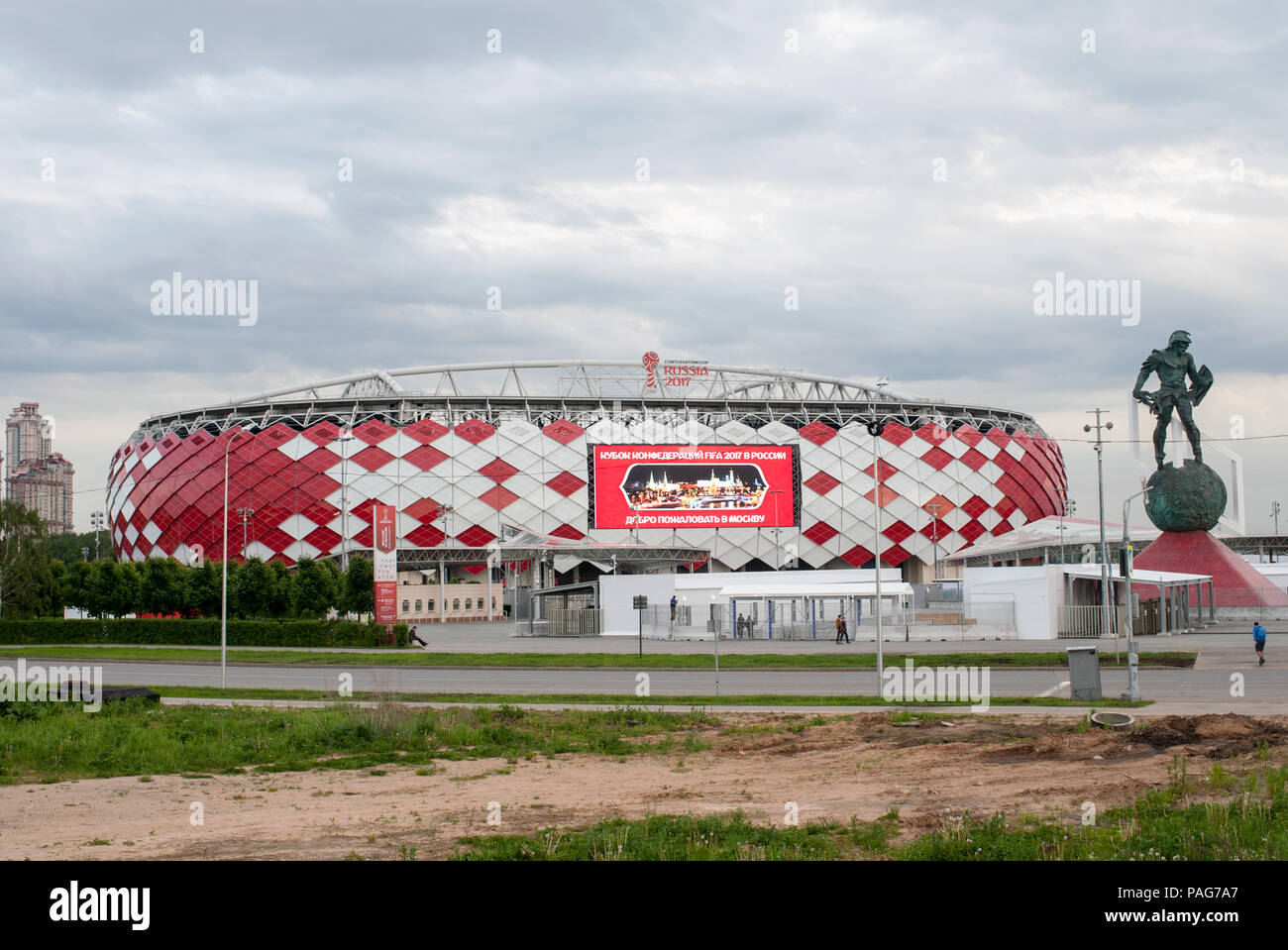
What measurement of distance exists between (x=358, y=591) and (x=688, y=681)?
2863 centimetres

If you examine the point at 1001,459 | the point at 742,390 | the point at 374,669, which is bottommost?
the point at 374,669

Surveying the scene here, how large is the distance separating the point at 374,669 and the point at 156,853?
23.4m

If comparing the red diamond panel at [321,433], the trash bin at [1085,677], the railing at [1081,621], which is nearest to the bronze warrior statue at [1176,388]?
the railing at [1081,621]

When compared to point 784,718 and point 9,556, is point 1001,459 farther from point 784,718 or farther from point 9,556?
point 784,718

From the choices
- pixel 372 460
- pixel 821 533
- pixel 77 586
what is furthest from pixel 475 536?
pixel 77 586

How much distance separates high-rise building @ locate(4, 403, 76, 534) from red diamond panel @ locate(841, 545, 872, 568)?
13918 centimetres

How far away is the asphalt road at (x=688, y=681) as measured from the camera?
2400cm

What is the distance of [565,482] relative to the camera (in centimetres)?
8312

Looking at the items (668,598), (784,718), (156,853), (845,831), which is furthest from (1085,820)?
(668,598)

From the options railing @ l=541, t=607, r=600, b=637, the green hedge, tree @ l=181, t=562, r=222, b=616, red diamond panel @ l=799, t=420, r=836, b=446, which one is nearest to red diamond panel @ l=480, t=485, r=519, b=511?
red diamond panel @ l=799, t=420, r=836, b=446

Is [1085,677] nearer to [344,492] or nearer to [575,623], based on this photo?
[575,623]

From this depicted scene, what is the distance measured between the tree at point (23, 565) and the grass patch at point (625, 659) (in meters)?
17.9

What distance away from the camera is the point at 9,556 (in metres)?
57.7

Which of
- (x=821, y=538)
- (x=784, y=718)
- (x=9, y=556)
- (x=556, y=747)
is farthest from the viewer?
(x=821, y=538)
